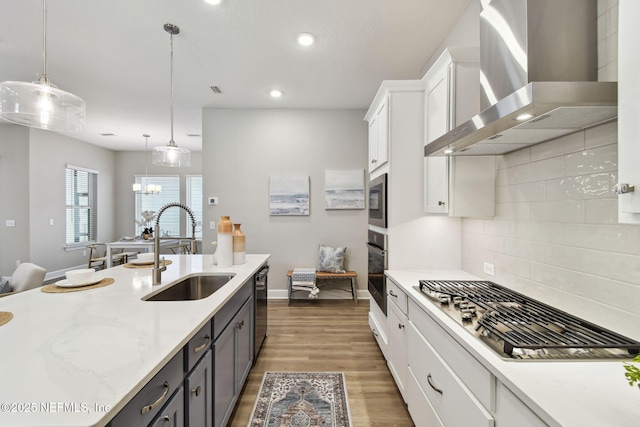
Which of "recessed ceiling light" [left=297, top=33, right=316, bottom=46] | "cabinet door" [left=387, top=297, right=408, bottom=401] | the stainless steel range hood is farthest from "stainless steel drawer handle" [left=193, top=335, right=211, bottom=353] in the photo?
"recessed ceiling light" [left=297, top=33, right=316, bottom=46]

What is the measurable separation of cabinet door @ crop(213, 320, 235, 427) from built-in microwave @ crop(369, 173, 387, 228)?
1447 millimetres

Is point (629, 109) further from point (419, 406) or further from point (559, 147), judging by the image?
point (419, 406)

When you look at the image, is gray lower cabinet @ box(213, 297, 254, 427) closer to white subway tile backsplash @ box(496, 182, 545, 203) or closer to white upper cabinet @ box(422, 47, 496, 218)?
white upper cabinet @ box(422, 47, 496, 218)

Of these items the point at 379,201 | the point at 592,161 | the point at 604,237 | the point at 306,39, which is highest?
the point at 306,39

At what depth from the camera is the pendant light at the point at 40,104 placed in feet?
5.07

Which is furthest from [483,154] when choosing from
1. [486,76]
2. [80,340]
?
[80,340]

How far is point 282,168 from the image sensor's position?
4172mm

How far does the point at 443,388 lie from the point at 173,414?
1.12m

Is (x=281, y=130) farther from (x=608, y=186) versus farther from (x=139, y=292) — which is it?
(x=608, y=186)

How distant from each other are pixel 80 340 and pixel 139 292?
58 centimetres

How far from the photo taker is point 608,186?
3.57 feet

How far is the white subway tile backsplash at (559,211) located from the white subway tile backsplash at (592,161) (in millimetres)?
142

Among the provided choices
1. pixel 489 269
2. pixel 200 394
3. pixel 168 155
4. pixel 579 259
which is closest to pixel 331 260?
pixel 489 269

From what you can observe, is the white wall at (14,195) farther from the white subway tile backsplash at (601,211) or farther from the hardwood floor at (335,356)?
the white subway tile backsplash at (601,211)
